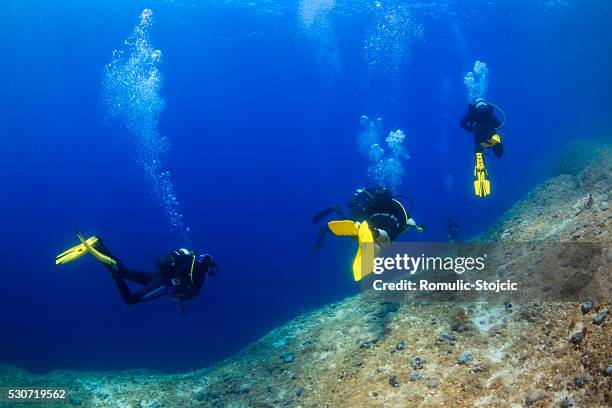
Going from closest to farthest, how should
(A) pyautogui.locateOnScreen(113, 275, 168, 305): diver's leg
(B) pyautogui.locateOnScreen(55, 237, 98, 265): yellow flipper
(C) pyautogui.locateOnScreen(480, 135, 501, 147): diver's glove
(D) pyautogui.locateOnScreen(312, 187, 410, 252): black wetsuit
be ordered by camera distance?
1. (D) pyautogui.locateOnScreen(312, 187, 410, 252): black wetsuit
2. (B) pyautogui.locateOnScreen(55, 237, 98, 265): yellow flipper
3. (A) pyautogui.locateOnScreen(113, 275, 168, 305): diver's leg
4. (C) pyautogui.locateOnScreen(480, 135, 501, 147): diver's glove

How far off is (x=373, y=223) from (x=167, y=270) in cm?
359

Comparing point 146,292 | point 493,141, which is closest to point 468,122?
point 493,141

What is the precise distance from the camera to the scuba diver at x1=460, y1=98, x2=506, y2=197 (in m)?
7.21

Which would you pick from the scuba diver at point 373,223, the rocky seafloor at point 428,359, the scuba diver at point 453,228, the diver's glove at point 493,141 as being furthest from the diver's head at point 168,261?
the scuba diver at point 453,228

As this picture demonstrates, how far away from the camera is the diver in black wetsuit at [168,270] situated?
20.4ft

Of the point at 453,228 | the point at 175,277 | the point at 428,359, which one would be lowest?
the point at 428,359

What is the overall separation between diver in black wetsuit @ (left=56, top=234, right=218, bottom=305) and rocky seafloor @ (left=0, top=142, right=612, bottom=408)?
5.65 ft

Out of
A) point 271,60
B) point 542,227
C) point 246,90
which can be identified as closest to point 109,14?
point 271,60

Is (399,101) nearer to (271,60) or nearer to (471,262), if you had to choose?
(271,60)

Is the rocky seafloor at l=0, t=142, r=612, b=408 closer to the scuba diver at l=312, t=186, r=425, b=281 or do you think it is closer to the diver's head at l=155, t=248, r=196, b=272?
the scuba diver at l=312, t=186, r=425, b=281

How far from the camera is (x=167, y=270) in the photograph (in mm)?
6215

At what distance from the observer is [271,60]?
1946 inches

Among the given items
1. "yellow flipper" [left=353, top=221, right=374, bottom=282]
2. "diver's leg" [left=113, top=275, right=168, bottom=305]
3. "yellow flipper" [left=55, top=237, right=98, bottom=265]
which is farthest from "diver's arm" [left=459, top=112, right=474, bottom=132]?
"yellow flipper" [left=55, top=237, right=98, bottom=265]

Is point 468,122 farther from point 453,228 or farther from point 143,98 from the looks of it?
point 143,98
